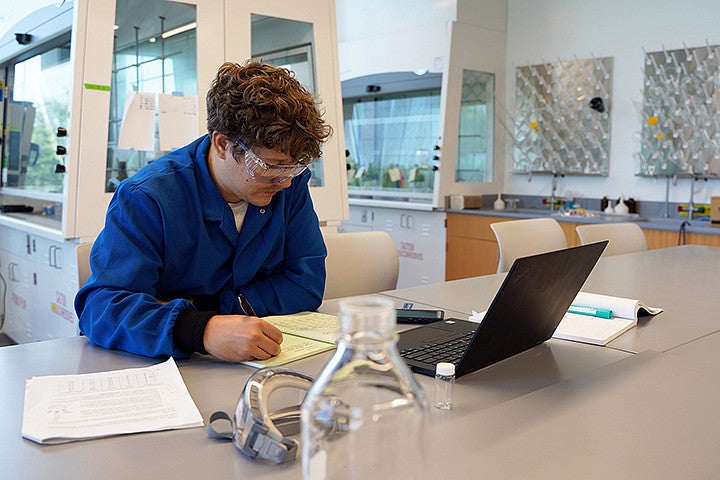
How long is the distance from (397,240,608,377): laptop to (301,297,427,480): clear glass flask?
1.96 ft

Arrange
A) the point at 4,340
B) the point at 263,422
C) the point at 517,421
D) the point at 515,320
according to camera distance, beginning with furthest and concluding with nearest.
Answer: the point at 4,340
the point at 515,320
the point at 517,421
the point at 263,422

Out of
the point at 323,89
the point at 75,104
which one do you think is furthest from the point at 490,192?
the point at 75,104

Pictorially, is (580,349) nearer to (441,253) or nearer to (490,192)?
(441,253)

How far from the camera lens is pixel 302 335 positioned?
1503 millimetres

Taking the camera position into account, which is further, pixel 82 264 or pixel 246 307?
pixel 82 264

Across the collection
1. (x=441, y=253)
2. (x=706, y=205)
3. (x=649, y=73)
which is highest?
(x=649, y=73)

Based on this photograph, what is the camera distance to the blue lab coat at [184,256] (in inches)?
53.8

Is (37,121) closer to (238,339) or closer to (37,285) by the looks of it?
(37,285)

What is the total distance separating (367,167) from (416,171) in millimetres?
672

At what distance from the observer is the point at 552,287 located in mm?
1291

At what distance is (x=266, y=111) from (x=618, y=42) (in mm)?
4273

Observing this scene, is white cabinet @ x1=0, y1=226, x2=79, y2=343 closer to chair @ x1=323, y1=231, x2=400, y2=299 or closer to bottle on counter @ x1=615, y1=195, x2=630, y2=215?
chair @ x1=323, y1=231, x2=400, y2=299

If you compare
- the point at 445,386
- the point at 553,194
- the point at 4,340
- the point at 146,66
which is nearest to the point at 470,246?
the point at 553,194

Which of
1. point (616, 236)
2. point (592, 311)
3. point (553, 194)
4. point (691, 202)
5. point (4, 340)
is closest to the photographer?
point (592, 311)
